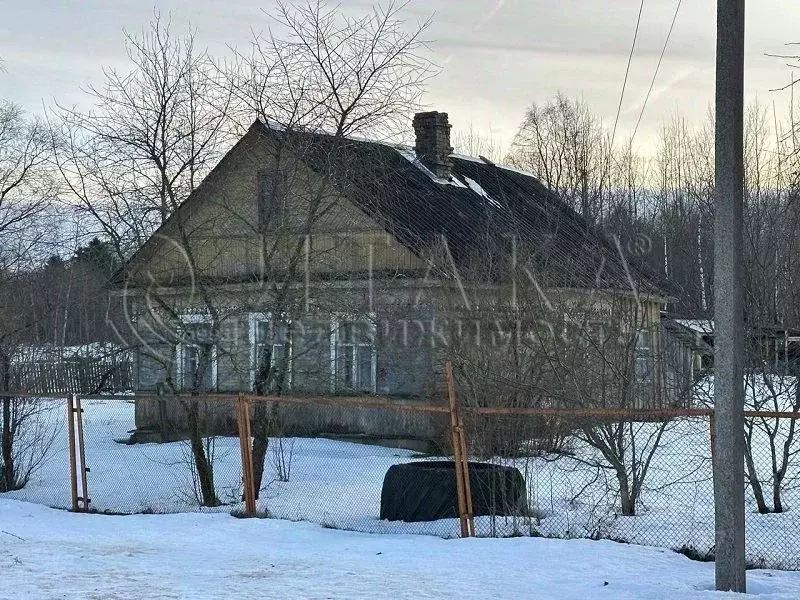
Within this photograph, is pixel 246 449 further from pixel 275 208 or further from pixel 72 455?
pixel 275 208

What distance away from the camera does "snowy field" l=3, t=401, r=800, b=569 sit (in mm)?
10648

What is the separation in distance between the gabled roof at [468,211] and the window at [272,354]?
2002 mm

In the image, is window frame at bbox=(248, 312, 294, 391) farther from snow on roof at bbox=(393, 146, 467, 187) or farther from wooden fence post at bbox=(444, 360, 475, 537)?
snow on roof at bbox=(393, 146, 467, 187)

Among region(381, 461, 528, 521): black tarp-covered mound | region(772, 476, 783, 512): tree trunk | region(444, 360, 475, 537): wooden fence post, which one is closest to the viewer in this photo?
region(444, 360, 475, 537): wooden fence post

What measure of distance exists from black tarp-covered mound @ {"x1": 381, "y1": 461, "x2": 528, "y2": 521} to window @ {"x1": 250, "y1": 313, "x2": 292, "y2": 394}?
3085mm

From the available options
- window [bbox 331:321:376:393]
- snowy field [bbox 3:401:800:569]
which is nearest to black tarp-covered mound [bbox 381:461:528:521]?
snowy field [bbox 3:401:800:569]

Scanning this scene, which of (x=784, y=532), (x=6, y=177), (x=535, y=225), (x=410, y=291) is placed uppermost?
(x=6, y=177)

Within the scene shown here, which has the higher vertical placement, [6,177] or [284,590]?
[6,177]

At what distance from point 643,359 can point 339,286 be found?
4606mm

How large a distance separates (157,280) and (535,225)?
10264 mm

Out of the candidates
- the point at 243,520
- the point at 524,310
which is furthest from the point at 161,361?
the point at 524,310

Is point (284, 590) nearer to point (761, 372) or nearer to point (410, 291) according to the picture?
point (761, 372)

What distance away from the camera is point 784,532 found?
11.2 meters

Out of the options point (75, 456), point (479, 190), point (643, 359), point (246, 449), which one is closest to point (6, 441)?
point (75, 456)
